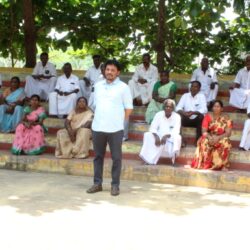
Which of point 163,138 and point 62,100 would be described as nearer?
point 163,138

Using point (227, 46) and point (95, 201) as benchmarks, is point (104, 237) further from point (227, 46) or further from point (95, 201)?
point (227, 46)

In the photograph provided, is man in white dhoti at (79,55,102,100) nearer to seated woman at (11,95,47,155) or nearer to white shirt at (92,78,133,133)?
seated woman at (11,95,47,155)

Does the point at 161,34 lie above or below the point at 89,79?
above

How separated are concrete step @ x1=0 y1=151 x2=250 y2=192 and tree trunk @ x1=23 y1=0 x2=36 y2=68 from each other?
4030 mm

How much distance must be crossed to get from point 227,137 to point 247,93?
6.91ft

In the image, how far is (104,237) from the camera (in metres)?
4.41

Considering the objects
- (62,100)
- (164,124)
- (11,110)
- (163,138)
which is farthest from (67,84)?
(163,138)

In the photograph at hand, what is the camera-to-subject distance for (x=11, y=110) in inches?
352

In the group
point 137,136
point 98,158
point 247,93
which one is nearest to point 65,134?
point 137,136

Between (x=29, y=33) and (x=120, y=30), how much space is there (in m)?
2.19

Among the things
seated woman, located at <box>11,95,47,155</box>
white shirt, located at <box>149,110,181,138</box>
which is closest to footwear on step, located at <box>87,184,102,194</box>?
white shirt, located at <box>149,110,181,138</box>

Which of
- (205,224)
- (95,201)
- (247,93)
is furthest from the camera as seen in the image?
(247,93)

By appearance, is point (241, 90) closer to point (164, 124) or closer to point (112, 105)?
point (164, 124)

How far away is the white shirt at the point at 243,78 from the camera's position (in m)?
9.23
